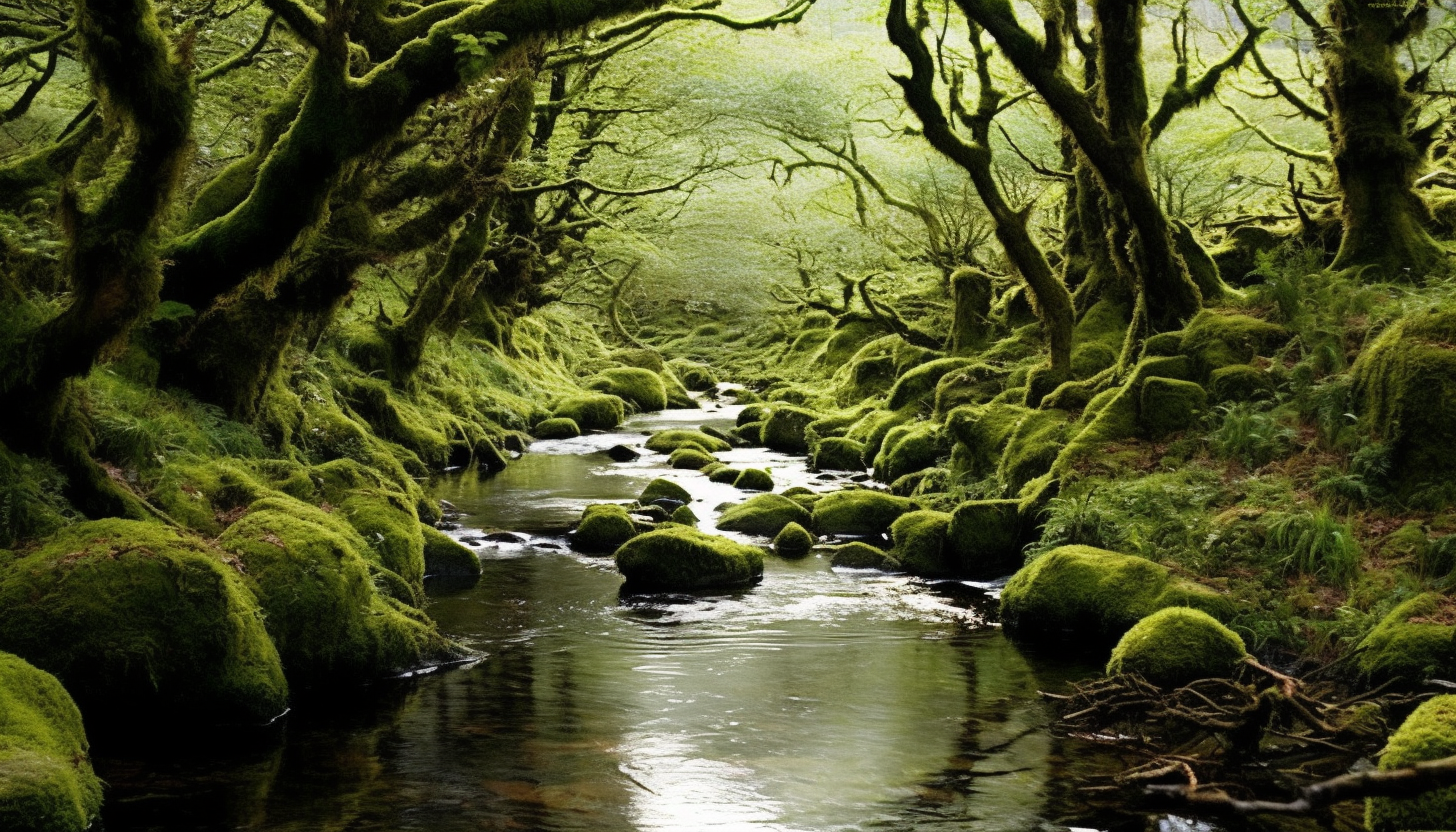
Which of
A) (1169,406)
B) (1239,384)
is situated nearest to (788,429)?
(1169,406)

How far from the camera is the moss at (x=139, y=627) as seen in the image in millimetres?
6176

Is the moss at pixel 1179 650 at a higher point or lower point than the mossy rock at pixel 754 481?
lower

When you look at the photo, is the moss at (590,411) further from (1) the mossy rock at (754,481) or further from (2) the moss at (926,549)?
(2) the moss at (926,549)

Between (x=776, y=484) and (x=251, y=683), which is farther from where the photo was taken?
(x=776, y=484)

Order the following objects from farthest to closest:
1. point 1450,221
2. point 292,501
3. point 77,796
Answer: point 1450,221 → point 292,501 → point 77,796

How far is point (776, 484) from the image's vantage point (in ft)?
57.9

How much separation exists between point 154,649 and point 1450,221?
1461 centimetres

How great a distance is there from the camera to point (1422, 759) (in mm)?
5008

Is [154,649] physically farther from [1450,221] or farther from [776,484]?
[1450,221]

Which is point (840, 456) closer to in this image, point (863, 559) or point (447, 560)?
point (863, 559)

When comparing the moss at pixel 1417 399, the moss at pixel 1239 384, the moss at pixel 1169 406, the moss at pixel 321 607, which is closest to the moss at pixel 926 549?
the moss at pixel 1169 406

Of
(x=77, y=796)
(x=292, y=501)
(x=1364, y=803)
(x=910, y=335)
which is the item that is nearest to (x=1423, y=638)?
(x=1364, y=803)

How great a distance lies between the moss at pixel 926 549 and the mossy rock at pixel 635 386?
60.7 feet

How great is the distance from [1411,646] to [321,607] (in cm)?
716
